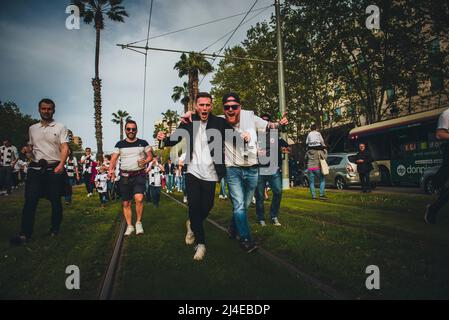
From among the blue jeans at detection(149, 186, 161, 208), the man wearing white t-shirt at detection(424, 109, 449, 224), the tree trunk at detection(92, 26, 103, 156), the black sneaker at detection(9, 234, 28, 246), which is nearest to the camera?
the black sneaker at detection(9, 234, 28, 246)

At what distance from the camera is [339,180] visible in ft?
54.2

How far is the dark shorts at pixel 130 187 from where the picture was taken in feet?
19.3

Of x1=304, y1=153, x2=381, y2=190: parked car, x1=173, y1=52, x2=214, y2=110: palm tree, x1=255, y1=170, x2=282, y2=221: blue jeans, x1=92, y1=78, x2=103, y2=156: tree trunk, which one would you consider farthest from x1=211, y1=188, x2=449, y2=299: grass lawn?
x1=173, y1=52, x2=214, y2=110: palm tree

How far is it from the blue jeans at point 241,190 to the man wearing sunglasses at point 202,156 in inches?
7.7

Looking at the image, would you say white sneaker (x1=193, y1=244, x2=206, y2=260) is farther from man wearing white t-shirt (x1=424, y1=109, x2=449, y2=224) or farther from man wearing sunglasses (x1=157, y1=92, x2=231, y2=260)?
man wearing white t-shirt (x1=424, y1=109, x2=449, y2=224)

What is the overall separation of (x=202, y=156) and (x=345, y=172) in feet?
43.9

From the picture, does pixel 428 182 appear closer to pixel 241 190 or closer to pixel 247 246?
pixel 241 190

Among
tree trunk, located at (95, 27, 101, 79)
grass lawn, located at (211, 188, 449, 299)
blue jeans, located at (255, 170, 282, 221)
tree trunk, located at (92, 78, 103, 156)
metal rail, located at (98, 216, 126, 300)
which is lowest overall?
metal rail, located at (98, 216, 126, 300)

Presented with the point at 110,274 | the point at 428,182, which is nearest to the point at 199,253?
the point at 110,274

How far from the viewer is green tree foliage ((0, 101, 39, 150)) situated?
1889 inches

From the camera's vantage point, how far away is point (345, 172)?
16.1 meters

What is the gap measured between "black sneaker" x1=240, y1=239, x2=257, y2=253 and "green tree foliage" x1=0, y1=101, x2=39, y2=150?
52.9m

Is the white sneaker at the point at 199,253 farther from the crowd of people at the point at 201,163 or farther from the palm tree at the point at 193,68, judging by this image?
the palm tree at the point at 193,68
